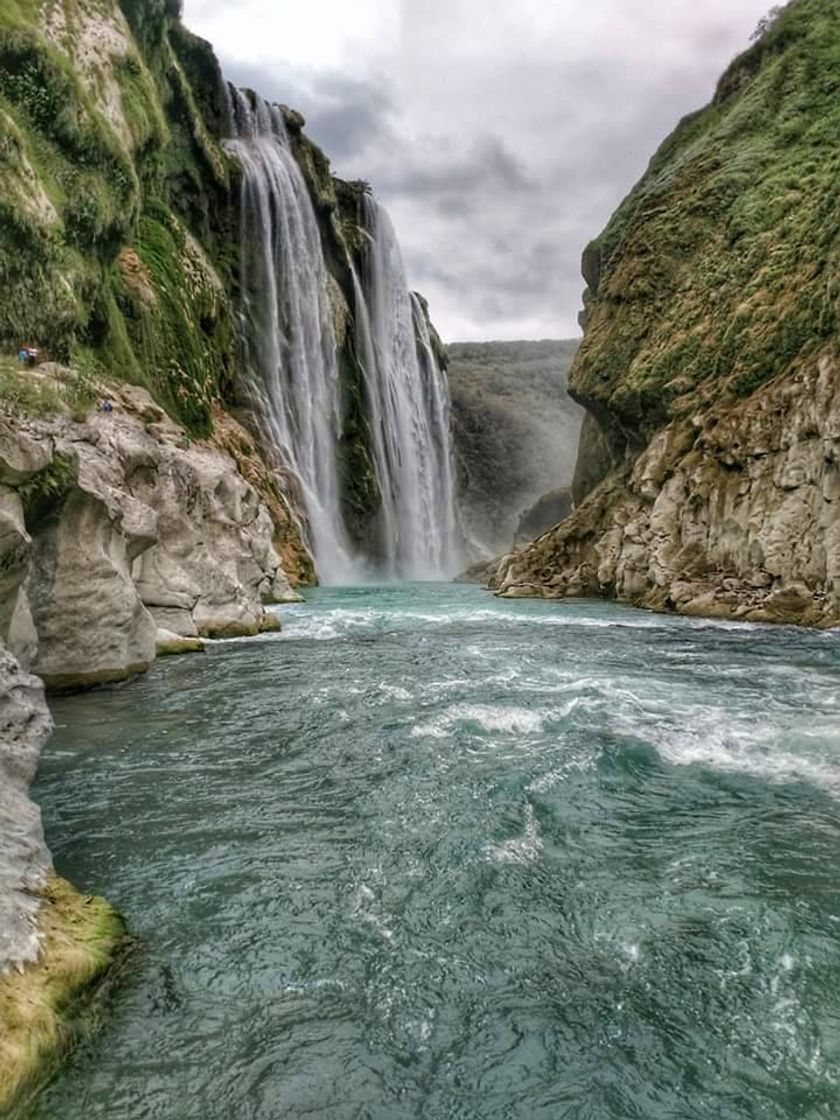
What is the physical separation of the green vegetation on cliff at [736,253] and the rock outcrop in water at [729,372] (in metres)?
0.10

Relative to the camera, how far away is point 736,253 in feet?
109

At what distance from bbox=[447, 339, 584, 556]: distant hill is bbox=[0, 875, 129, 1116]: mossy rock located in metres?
78.9

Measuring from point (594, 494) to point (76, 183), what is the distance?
25.5 meters

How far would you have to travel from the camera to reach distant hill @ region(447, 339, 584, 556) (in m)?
91.6

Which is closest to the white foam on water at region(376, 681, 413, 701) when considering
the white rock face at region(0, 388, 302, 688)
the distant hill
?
the white rock face at region(0, 388, 302, 688)

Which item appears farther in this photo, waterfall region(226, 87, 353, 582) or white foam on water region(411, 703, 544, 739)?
waterfall region(226, 87, 353, 582)

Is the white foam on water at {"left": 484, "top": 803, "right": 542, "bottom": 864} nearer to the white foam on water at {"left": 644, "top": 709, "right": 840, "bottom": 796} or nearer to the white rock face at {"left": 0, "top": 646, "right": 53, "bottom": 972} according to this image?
the white foam on water at {"left": 644, "top": 709, "right": 840, "bottom": 796}

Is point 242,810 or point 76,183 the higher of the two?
point 76,183

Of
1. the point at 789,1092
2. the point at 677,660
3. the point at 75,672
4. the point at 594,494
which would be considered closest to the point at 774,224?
the point at 594,494

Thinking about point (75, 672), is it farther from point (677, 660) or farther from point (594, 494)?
point (594, 494)

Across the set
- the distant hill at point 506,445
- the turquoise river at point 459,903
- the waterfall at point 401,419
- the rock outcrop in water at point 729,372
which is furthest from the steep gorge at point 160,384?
the distant hill at point 506,445

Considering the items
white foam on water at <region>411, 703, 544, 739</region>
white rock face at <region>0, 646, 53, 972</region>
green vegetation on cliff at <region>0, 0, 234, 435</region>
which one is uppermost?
green vegetation on cliff at <region>0, 0, 234, 435</region>

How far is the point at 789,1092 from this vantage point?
3545mm

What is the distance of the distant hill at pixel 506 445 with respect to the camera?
9162 cm
